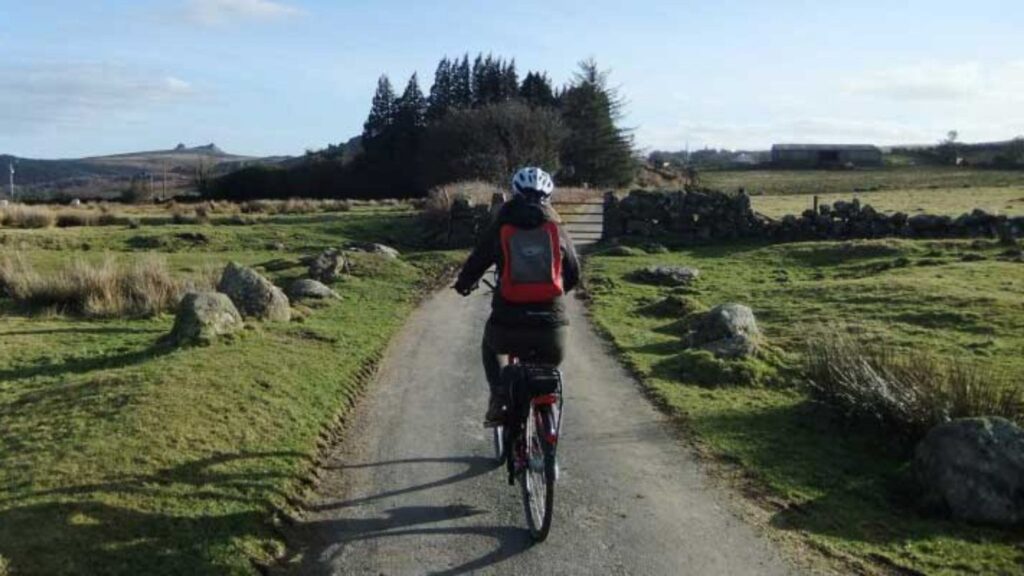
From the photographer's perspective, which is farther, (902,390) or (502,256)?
(902,390)

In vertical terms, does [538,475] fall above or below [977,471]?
above

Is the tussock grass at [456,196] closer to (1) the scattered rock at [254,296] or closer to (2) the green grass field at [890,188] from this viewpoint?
(2) the green grass field at [890,188]

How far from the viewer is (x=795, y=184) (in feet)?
276

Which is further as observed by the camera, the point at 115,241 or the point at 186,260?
the point at 115,241

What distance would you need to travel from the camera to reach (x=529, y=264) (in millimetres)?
6609

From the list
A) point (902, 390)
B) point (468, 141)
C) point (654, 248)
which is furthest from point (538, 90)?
point (902, 390)

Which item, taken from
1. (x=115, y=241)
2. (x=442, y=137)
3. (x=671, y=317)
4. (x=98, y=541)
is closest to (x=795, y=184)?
(x=442, y=137)

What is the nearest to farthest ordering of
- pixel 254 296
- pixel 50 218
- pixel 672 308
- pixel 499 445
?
1. pixel 499 445
2. pixel 254 296
3. pixel 672 308
4. pixel 50 218

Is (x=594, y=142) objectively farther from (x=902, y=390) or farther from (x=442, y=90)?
(x=902, y=390)

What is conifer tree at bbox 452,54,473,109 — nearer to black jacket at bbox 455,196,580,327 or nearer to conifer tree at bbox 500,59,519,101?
conifer tree at bbox 500,59,519,101

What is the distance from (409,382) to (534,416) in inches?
183

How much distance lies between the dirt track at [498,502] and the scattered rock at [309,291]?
254 inches

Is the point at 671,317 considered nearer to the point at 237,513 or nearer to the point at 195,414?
the point at 195,414

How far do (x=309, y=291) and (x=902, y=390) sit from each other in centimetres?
1088
